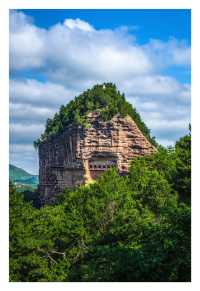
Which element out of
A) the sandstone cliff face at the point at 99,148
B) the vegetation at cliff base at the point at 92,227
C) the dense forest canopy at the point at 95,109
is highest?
the dense forest canopy at the point at 95,109

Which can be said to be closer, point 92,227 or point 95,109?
point 92,227

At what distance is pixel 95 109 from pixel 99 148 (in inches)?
62.2

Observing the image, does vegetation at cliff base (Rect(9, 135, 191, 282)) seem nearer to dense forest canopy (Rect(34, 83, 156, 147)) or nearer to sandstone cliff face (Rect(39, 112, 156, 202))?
sandstone cliff face (Rect(39, 112, 156, 202))

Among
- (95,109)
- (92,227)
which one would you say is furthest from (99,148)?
(92,227)

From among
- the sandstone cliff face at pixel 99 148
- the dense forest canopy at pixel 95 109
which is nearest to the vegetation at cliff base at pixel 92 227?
the sandstone cliff face at pixel 99 148

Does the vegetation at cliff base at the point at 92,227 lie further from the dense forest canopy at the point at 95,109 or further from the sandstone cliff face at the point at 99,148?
the dense forest canopy at the point at 95,109

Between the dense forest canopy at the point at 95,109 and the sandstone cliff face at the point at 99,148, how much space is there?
0.30 m

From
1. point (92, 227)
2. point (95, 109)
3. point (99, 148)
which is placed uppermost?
point (95, 109)

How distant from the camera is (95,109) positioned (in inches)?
854

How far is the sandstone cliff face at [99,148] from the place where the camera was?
2119 centimetres

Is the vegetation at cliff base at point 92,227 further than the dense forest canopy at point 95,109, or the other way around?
the dense forest canopy at point 95,109

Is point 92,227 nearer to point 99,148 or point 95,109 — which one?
point 99,148

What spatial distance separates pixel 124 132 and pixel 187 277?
1578 centimetres
